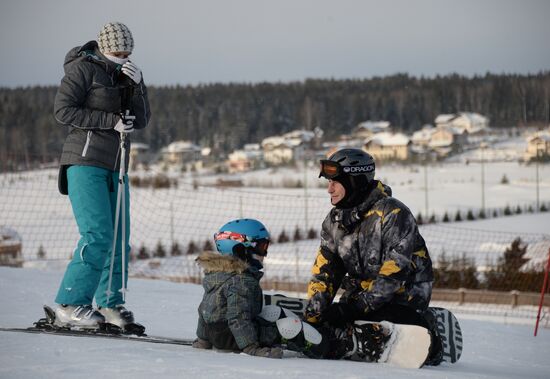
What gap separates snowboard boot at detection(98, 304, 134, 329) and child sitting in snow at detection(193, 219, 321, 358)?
862 millimetres

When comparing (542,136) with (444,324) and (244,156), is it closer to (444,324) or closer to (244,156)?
(244,156)

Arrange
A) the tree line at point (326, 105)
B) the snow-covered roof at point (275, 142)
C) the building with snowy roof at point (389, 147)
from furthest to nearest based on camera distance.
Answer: the tree line at point (326, 105)
the snow-covered roof at point (275, 142)
the building with snowy roof at point (389, 147)

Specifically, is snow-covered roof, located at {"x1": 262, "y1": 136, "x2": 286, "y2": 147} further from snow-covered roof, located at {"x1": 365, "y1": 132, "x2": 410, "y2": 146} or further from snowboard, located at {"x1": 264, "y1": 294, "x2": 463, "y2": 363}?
snowboard, located at {"x1": 264, "y1": 294, "x2": 463, "y2": 363}

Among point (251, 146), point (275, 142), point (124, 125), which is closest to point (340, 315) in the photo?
point (124, 125)

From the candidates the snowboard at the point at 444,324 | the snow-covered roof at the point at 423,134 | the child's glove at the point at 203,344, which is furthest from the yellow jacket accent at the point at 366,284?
the snow-covered roof at the point at 423,134

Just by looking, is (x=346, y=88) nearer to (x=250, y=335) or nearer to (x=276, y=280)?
(x=276, y=280)

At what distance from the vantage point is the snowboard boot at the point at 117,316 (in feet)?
18.1

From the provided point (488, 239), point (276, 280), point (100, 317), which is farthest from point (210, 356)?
point (488, 239)

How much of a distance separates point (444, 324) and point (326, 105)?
109m

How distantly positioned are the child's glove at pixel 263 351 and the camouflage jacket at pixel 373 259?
1.80ft

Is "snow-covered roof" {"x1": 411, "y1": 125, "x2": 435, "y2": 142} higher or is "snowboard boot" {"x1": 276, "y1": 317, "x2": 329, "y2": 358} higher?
"snow-covered roof" {"x1": 411, "y1": 125, "x2": 435, "y2": 142}

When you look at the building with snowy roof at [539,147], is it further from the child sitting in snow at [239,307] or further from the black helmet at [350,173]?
the child sitting in snow at [239,307]

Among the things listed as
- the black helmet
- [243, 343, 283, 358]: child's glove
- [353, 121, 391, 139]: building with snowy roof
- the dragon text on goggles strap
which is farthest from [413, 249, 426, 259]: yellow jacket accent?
[353, 121, 391, 139]: building with snowy roof

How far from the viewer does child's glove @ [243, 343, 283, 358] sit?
445 cm
